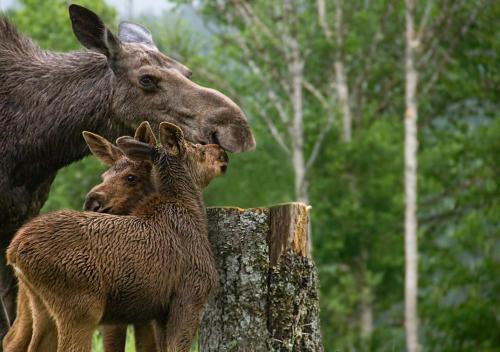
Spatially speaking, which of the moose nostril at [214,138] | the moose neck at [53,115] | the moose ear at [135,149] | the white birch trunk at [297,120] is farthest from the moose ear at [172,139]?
the white birch trunk at [297,120]

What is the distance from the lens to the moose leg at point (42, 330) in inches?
254

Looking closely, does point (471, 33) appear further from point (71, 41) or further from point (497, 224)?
point (71, 41)

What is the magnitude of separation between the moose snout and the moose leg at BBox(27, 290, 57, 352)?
2.70 ft

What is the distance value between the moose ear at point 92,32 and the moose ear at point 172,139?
1408 millimetres

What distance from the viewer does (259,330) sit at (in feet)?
23.4

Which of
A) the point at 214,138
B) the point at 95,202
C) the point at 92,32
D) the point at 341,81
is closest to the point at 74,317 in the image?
the point at 95,202

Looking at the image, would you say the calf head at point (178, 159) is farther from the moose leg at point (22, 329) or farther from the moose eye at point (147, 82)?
the moose leg at point (22, 329)

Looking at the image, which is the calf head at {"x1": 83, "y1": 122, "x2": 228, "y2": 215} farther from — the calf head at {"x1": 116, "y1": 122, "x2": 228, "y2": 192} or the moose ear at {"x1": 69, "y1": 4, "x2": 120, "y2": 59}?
the moose ear at {"x1": 69, "y1": 4, "x2": 120, "y2": 59}

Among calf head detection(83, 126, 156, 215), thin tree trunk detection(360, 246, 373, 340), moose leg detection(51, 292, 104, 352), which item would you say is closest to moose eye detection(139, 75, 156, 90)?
calf head detection(83, 126, 156, 215)

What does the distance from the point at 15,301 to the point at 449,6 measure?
98.3 ft

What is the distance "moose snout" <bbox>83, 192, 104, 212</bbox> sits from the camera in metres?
7.07

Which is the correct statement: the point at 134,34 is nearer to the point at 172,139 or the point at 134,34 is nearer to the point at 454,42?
the point at 172,139

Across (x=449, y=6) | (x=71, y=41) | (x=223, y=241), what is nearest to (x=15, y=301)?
(x=223, y=241)

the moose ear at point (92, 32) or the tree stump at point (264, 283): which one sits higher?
the moose ear at point (92, 32)
